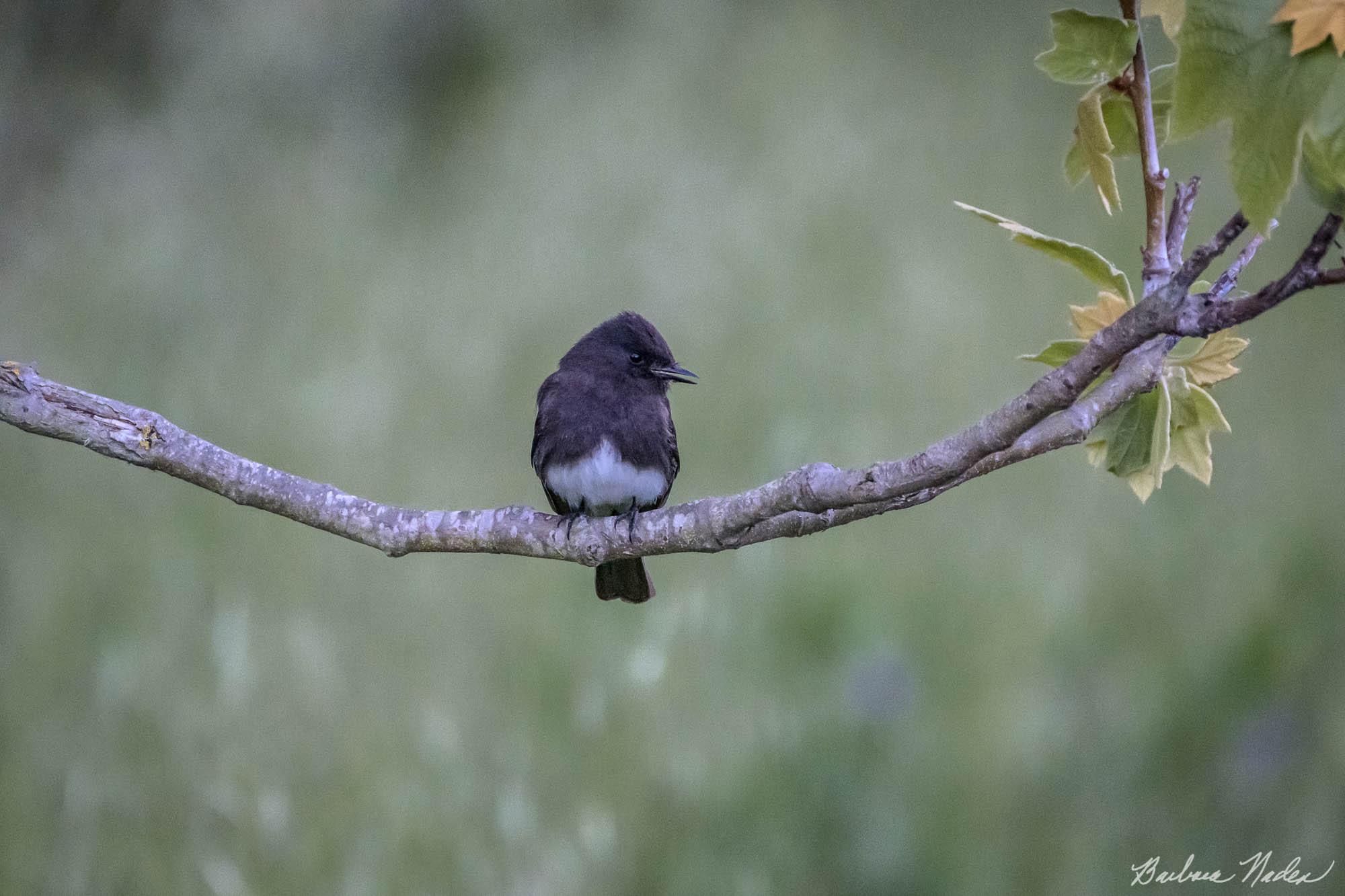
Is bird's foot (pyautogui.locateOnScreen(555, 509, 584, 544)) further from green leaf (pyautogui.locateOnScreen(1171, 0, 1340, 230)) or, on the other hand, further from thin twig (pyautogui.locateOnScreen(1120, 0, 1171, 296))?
green leaf (pyautogui.locateOnScreen(1171, 0, 1340, 230))

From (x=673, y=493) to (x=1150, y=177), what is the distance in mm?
2022

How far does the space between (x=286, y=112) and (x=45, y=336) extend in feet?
2.99

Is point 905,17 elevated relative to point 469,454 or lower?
elevated

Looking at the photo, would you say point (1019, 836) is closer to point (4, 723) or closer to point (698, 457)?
point (698, 457)

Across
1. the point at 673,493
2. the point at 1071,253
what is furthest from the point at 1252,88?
the point at 673,493

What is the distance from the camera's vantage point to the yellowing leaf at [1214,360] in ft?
3.96

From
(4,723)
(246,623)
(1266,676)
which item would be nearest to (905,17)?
(1266,676)

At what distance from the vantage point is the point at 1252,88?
77 cm

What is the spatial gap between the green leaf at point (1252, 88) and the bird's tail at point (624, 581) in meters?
1.72

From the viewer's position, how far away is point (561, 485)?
2309 millimetres

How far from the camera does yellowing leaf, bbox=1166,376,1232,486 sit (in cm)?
118
